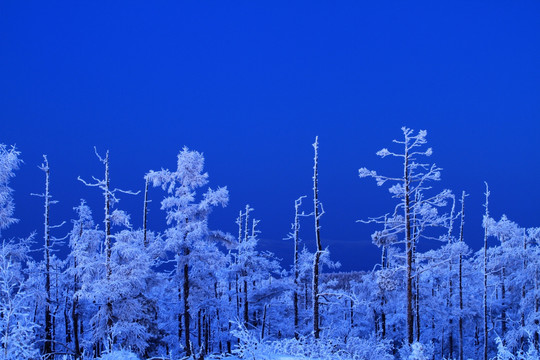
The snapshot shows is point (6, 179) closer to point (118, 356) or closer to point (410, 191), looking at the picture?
point (118, 356)

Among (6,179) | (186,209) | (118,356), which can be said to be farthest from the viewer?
(186,209)

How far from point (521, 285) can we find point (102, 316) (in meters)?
28.7

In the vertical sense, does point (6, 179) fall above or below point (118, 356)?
above

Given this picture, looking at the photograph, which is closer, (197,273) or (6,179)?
(6,179)

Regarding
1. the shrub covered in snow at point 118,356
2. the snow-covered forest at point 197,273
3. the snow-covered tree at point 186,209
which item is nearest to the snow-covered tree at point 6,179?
the snow-covered forest at point 197,273

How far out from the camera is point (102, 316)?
19297mm

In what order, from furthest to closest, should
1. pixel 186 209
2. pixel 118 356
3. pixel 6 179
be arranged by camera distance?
pixel 186 209 → pixel 6 179 → pixel 118 356

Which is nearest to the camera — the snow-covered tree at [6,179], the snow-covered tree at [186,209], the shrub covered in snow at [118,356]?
the shrub covered in snow at [118,356]

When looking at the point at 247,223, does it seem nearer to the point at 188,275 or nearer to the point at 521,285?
the point at 188,275

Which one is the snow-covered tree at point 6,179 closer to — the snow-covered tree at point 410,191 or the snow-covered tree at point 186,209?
the snow-covered tree at point 186,209

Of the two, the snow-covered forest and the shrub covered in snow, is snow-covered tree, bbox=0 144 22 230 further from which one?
the shrub covered in snow

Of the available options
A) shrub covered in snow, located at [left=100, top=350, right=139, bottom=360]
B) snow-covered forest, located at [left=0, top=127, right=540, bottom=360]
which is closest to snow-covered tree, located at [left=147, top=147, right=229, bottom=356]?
snow-covered forest, located at [left=0, top=127, right=540, bottom=360]

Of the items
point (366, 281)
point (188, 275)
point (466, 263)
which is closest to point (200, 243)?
point (188, 275)

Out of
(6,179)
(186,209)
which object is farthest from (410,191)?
(6,179)
